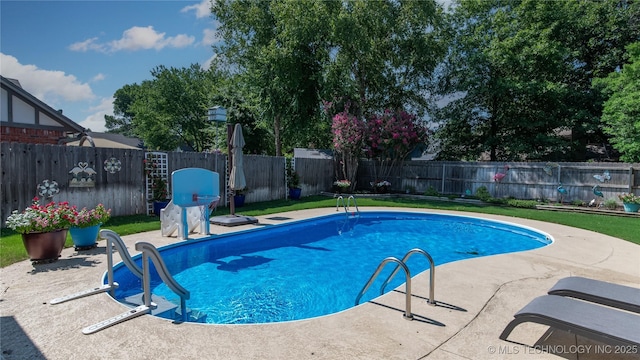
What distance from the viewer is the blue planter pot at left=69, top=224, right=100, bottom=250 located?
6000 mm

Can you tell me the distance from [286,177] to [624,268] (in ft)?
37.9

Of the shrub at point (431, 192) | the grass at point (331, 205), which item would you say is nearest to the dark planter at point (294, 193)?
the grass at point (331, 205)

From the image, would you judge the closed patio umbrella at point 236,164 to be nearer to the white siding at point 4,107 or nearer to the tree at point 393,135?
the white siding at point 4,107

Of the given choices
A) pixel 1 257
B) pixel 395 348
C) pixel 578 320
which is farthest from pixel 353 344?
pixel 1 257

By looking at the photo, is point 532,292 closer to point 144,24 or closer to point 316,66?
point 144,24

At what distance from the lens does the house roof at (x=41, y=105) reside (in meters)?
10.6

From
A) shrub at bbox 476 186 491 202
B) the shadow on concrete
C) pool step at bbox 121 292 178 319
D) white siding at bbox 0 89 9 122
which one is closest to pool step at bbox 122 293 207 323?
pool step at bbox 121 292 178 319

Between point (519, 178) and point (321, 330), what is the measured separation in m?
14.6

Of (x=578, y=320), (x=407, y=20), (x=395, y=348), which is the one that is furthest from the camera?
(x=407, y=20)

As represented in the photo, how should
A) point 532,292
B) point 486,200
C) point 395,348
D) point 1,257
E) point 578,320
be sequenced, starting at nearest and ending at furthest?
point 578,320 < point 395,348 < point 532,292 < point 1,257 < point 486,200

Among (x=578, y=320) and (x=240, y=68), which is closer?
(x=578, y=320)

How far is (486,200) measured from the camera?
14.2 metres

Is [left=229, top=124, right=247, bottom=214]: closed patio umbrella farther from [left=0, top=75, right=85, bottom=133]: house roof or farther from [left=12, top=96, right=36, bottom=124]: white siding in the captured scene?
[left=12, top=96, right=36, bottom=124]: white siding

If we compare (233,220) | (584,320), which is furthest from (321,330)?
(233,220)
